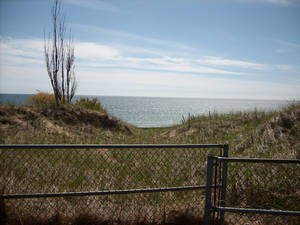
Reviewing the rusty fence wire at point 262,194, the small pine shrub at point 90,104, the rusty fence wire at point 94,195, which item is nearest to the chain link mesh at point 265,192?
the rusty fence wire at point 262,194

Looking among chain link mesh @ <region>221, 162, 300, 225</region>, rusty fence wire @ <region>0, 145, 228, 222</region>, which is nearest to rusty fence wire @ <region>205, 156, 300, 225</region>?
chain link mesh @ <region>221, 162, 300, 225</region>

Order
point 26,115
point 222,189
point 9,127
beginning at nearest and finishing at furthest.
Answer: point 222,189
point 9,127
point 26,115

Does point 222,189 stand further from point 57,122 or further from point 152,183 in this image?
point 57,122

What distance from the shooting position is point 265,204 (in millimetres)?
4320

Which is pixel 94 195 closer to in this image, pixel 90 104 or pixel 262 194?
pixel 262 194

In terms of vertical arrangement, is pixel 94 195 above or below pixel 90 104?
below

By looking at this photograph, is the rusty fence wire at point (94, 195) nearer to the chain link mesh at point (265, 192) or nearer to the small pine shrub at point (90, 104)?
the chain link mesh at point (265, 192)

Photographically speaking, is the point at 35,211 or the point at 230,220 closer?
the point at 35,211

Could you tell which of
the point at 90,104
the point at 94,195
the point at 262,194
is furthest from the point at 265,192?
the point at 90,104

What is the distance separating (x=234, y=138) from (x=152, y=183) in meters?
6.55

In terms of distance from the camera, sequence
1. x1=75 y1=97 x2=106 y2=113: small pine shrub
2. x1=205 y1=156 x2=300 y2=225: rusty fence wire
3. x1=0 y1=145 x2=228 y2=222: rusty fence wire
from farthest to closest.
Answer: x1=75 y1=97 x2=106 y2=113: small pine shrub, x1=205 y1=156 x2=300 y2=225: rusty fence wire, x1=0 y1=145 x2=228 y2=222: rusty fence wire

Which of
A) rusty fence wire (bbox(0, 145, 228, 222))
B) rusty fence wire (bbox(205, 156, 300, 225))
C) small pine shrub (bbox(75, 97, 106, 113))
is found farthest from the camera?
small pine shrub (bbox(75, 97, 106, 113))

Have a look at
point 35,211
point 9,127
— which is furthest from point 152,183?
point 9,127

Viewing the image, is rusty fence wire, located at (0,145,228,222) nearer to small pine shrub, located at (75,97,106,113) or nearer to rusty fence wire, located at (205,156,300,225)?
rusty fence wire, located at (205,156,300,225)
